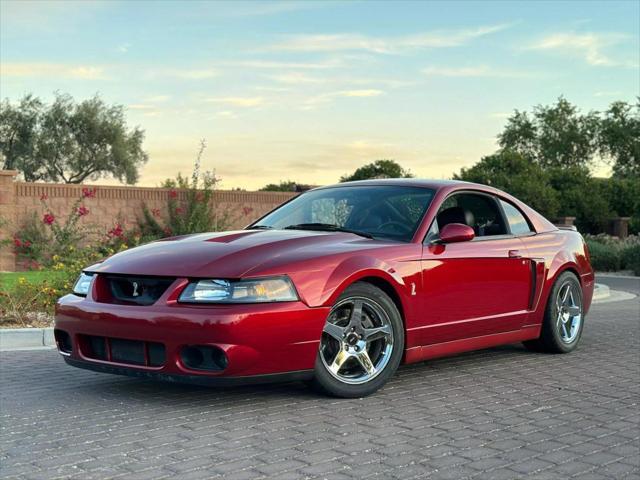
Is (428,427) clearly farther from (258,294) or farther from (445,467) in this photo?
(258,294)

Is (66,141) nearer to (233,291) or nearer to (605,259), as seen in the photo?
(605,259)

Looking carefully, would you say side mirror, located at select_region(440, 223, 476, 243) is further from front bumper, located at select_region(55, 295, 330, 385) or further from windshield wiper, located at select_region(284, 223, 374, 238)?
front bumper, located at select_region(55, 295, 330, 385)

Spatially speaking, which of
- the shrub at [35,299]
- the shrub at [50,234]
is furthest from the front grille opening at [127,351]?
the shrub at [50,234]

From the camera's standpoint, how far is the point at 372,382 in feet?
20.4

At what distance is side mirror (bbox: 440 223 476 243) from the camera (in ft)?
22.1

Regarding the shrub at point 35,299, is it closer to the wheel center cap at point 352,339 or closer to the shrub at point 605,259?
the wheel center cap at point 352,339

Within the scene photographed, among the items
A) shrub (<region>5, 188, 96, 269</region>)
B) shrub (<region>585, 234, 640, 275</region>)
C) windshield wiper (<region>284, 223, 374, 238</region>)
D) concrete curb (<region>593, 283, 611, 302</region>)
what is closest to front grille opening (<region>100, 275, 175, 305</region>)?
windshield wiper (<region>284, 223, 374, 238</region>)

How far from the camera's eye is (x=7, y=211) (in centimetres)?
Answer: 2145

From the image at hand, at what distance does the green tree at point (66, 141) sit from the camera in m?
52.2

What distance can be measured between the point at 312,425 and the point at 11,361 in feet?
13.2

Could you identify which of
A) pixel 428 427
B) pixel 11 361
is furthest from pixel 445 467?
pixel 11 361

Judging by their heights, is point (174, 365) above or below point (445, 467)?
above

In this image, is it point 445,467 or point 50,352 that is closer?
point 445,467

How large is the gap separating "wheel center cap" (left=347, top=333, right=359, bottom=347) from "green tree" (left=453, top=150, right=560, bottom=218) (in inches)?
1217
